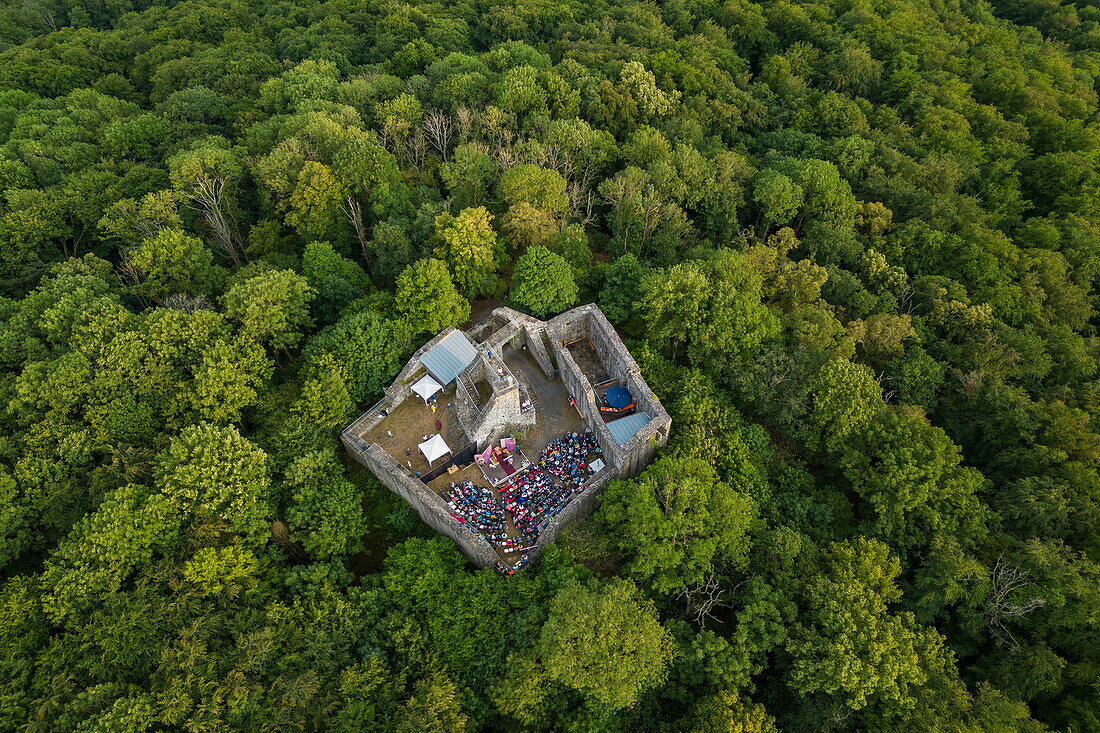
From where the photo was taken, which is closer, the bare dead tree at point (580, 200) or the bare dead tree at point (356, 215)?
the bare dead tree at point (356, 215)

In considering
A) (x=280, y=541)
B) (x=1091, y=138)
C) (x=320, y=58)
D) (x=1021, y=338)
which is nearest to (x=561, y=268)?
(x=280, y=541)

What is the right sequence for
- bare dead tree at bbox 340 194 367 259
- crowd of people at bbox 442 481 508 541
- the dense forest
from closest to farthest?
the dense forest < crowd of people at bbox 442 481 508 541 < bare dead tree at bbox 340 194 367 259

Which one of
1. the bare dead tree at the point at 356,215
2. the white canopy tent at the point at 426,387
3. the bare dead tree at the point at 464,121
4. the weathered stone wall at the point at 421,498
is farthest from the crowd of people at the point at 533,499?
the bare dead tree at the point at 464,121

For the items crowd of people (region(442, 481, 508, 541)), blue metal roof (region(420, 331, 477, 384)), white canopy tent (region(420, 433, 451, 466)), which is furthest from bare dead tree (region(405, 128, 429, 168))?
crowd of people (region(442, 481, 508, 541))

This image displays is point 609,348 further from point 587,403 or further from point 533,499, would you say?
point 533,499

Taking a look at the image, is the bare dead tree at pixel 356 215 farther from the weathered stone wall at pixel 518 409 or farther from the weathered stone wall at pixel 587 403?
the weathered stone wall at pixel 587 403

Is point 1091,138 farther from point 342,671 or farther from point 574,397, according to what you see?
point 342,671

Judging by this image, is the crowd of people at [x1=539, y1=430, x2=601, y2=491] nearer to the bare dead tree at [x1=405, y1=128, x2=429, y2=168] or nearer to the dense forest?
the dense forest
